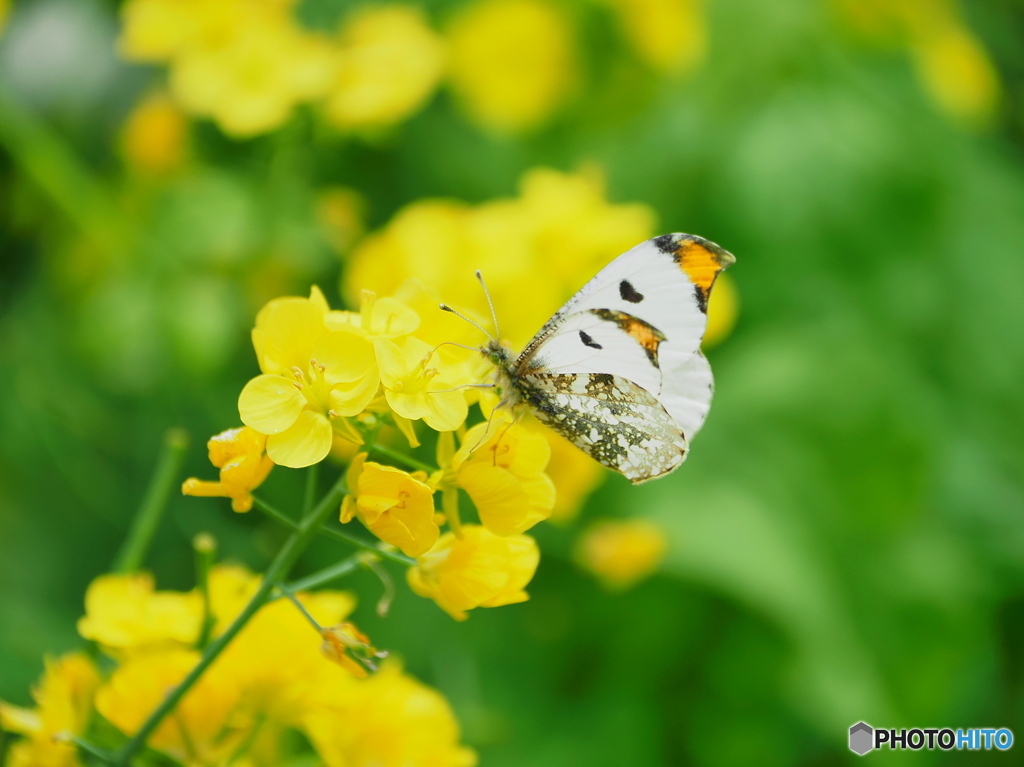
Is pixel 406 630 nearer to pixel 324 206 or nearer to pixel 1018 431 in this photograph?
pixel 324 206

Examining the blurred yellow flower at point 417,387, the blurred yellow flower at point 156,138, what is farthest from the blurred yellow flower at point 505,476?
the blurred yellow flower at point 156,138

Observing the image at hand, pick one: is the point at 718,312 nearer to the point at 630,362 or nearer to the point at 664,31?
the point at 630,362

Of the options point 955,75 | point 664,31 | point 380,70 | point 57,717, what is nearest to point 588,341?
point 57,717

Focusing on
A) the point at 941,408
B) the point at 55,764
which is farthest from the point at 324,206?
the point at 941,408

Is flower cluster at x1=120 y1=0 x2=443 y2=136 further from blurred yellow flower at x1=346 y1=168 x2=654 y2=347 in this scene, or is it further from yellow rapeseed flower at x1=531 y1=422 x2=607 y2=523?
yellow rapeseed flower at x1=531 y1=422 x2=607 y2=523

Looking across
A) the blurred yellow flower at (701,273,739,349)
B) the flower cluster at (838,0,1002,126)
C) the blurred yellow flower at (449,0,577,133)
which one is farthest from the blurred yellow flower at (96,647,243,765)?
the flower cluster at (838,0,1002,126)

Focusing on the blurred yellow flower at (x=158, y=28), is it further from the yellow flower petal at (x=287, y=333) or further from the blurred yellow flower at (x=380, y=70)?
the yellow flower petal at (x=287, y=333)
